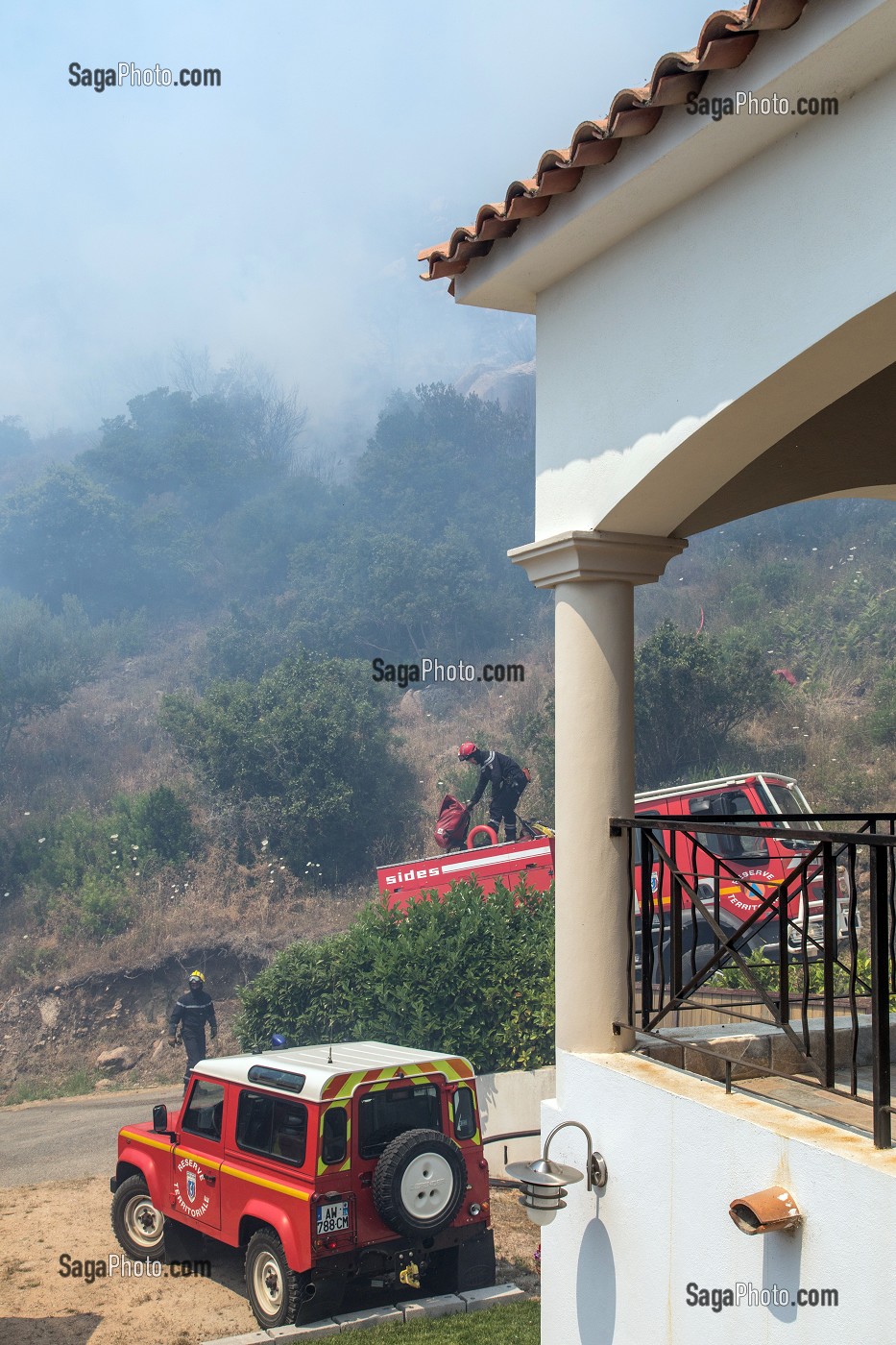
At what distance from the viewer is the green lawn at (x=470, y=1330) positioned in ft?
32.6

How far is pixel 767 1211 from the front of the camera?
140 inches

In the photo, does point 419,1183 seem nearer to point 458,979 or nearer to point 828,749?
point 458,979

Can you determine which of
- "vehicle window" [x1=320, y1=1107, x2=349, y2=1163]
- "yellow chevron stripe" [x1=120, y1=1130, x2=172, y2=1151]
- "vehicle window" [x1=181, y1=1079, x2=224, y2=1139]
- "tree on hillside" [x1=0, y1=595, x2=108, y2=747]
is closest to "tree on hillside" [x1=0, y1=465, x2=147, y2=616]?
"tree on hillside" [x1=0, y1=595, x2=108, y2=747]

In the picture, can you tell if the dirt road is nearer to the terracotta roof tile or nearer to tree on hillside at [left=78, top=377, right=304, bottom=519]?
the terracotta roof tile

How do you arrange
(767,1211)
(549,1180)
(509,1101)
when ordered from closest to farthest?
(767,1211) < (549,1180) < (509,1101)

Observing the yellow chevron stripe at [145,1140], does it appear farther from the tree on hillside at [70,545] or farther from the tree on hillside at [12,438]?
the tree on hillside at [12,438]

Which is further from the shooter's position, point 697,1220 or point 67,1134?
point 67,1134

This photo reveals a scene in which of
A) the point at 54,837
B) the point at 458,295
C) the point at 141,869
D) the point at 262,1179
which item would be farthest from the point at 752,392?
the point at 54,837

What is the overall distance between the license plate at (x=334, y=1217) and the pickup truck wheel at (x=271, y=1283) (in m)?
0.48

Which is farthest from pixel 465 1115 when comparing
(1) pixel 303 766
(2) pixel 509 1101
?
(1) pixel 303 766

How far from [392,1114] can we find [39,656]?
41826mm

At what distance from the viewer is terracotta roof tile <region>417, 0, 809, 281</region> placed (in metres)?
3.64

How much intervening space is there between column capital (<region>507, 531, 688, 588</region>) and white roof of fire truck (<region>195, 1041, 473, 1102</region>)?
6.15m

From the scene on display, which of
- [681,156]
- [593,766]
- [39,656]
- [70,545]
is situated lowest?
[593,766]
